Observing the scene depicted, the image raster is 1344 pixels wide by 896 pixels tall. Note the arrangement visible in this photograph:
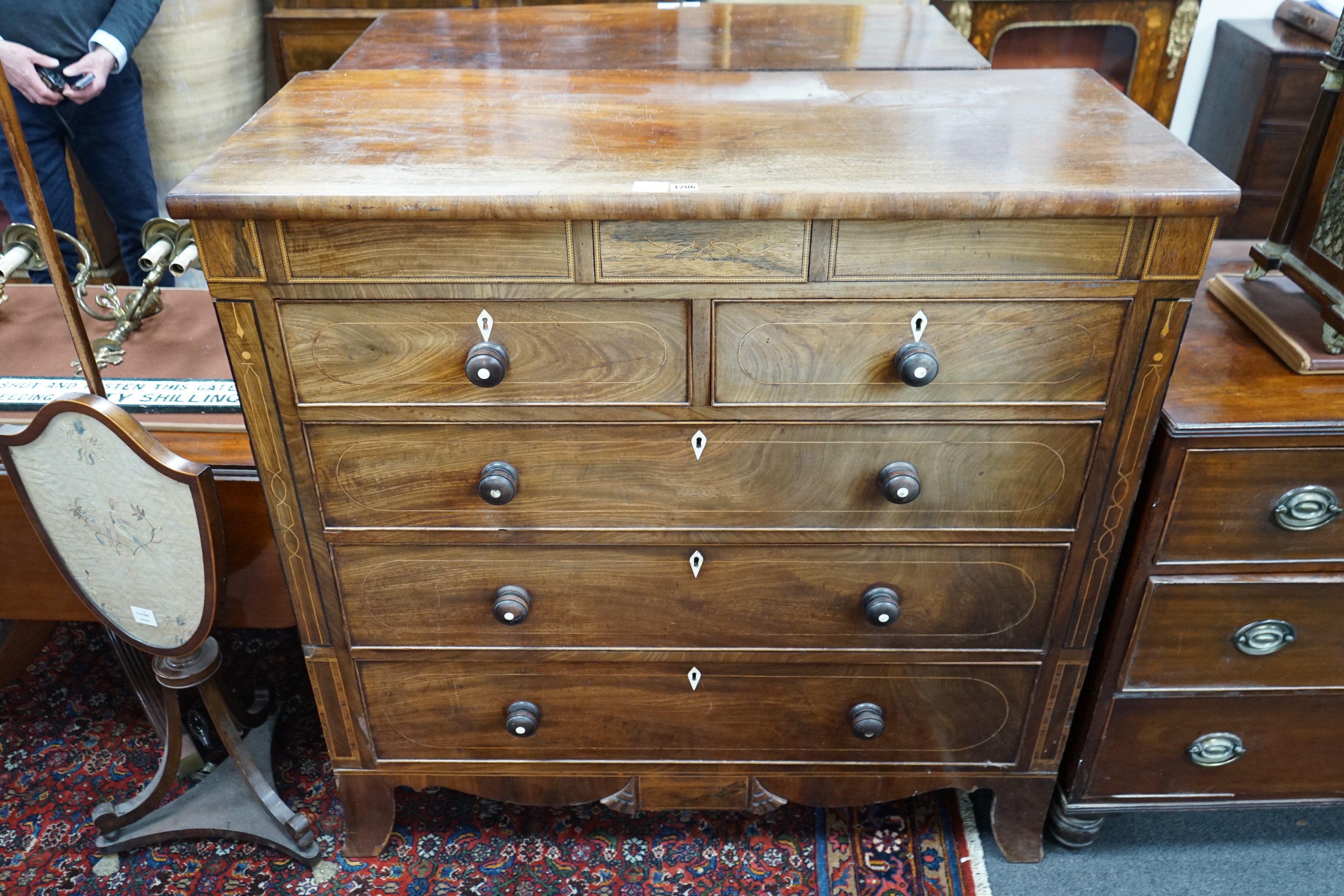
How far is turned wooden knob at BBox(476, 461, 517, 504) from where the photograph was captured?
3.80 feet

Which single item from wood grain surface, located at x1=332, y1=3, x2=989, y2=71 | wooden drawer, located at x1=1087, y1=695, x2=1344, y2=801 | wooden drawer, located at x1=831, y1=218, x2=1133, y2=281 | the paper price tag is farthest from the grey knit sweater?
wooden drawer, located at x1=1087, y1=695, x2=1344, y2=801

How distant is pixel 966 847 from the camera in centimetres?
156

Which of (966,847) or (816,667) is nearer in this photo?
(816,667)

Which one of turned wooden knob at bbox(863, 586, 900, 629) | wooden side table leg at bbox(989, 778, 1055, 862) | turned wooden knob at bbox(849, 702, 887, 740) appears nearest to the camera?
turned wooden knob at bbox(863, 586, 900, 629)

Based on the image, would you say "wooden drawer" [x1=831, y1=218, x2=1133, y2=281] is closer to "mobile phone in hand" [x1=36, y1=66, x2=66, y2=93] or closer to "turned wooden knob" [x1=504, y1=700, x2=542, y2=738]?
"turned wooden knob" [x1=504, y1=700, x2=542, y2=738]

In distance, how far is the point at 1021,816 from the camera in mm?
1493

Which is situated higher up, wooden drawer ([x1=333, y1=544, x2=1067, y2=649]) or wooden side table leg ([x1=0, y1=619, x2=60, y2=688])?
wooden drawer ([x1=333, y1=544, x2=1067, y2=649])

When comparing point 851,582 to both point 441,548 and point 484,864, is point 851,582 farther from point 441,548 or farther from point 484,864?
point 484,864

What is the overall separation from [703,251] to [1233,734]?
1.04 m

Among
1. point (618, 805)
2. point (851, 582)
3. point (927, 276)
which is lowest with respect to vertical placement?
point (618, 805)

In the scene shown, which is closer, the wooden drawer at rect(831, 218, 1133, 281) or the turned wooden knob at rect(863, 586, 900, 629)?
the wooden drawer at rect(831, 218, 1133, 281)

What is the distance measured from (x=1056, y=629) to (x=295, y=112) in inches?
44.7

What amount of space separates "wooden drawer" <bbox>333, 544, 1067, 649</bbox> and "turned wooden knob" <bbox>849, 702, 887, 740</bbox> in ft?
0.33

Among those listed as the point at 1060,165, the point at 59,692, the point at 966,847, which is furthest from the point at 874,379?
the point at 59,692
